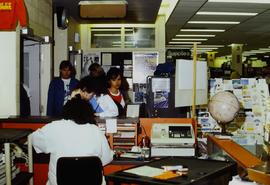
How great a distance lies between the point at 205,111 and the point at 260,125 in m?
0.67

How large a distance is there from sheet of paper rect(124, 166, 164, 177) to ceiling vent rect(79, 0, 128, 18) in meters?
2.87

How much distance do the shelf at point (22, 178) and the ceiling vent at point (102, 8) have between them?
218 centimetres

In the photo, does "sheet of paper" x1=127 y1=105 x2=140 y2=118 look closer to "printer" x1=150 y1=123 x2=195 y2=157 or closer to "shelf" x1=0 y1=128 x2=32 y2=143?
"printer" x1=150 y1=123 x2=195 y2=157

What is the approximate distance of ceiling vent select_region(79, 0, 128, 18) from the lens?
4.84 m

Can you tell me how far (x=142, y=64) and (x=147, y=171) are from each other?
24.0ft

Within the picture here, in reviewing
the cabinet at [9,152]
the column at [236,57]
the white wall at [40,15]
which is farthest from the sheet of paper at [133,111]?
the column at [236,57]

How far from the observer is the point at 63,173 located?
9.58 ft

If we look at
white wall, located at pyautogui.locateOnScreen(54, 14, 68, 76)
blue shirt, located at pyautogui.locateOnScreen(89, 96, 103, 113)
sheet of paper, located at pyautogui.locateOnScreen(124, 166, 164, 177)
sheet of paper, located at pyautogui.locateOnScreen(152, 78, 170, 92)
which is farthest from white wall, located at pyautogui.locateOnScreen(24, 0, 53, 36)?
sheet of paper, located at pyautogui.locateOnScreen(124, 166, 164, 177)

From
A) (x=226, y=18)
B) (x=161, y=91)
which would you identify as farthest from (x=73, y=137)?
(x=226, y=18)

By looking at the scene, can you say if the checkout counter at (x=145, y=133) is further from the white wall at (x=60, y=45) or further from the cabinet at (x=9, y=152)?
the white wall at (x=60, y=45)

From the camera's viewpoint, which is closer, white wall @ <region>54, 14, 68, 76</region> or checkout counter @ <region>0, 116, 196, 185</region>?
checkout counter @ <region>0, 116, 196, 185</region>

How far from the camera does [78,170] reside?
114 inches

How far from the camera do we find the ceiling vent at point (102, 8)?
484 cm

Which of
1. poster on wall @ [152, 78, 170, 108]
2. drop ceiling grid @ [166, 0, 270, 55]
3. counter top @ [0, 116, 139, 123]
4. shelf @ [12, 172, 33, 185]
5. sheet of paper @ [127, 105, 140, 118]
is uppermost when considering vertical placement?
drop ceiling grid @ [166, 0, 270, 55]
